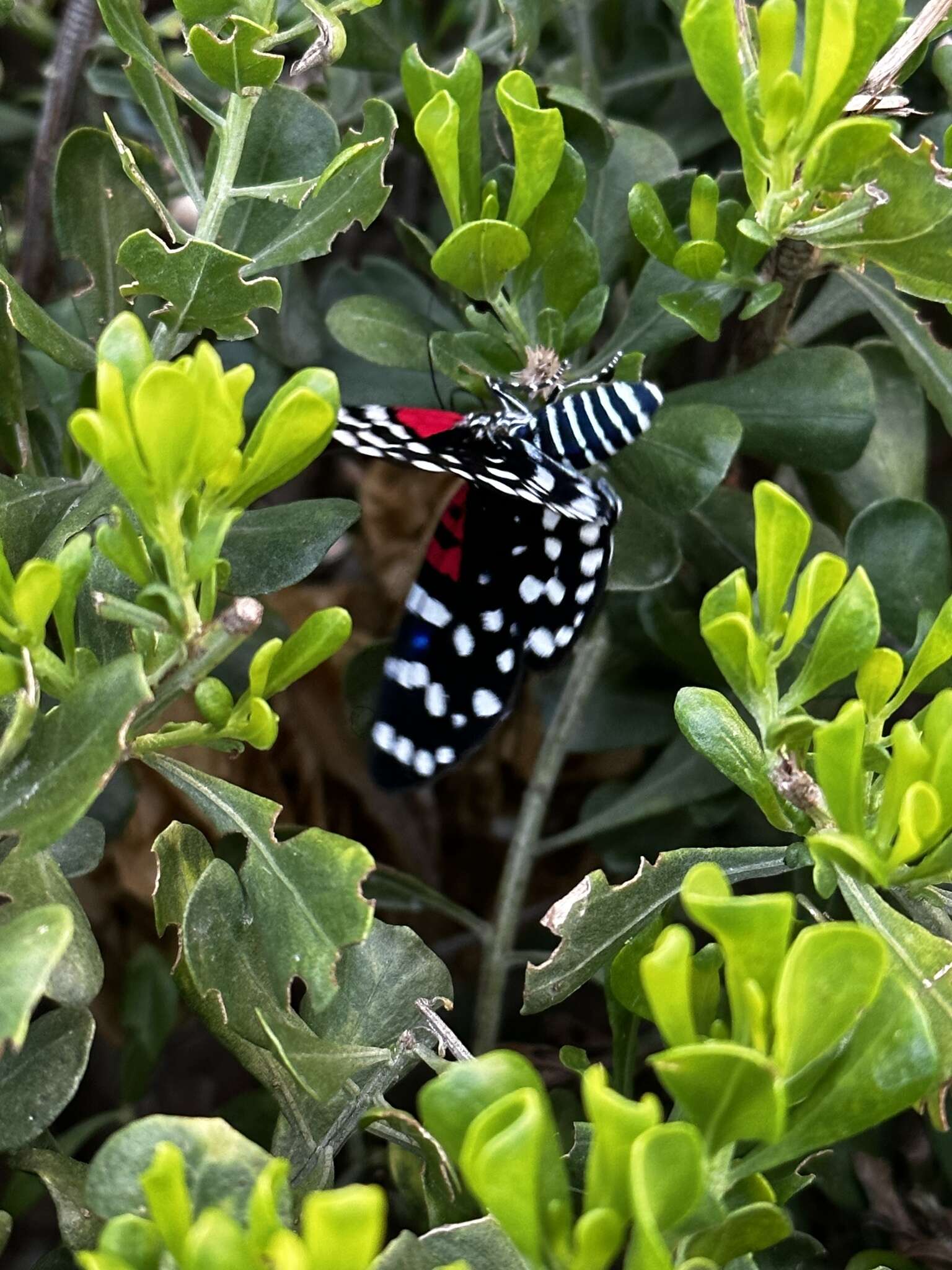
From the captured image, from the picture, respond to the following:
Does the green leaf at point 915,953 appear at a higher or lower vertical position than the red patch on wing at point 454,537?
lower

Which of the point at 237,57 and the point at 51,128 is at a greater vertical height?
the point at 237,57

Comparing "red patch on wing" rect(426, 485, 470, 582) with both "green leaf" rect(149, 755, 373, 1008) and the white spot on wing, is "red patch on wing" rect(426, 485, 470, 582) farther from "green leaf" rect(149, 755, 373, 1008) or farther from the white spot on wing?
"green leaf" rect(149, 755, 373, 1008)

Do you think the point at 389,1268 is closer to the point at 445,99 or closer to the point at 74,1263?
the point at 74,1263

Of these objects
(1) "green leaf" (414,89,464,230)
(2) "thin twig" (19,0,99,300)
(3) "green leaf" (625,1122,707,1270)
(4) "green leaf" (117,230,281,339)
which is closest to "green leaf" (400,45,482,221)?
(1) "green leaf" (414,89,464,230)

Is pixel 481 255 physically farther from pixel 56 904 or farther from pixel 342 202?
pixel 56 904

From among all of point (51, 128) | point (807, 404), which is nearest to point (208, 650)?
point (807, 404)

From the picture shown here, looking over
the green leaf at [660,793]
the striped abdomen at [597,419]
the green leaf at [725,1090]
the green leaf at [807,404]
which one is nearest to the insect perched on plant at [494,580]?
the striped abdomen at [597,419]

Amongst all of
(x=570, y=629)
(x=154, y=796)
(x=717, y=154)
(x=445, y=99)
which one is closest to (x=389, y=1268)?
(x=570, y=629)

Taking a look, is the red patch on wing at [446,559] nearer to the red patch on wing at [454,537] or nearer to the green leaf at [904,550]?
the red patch on wing at [454,537]
